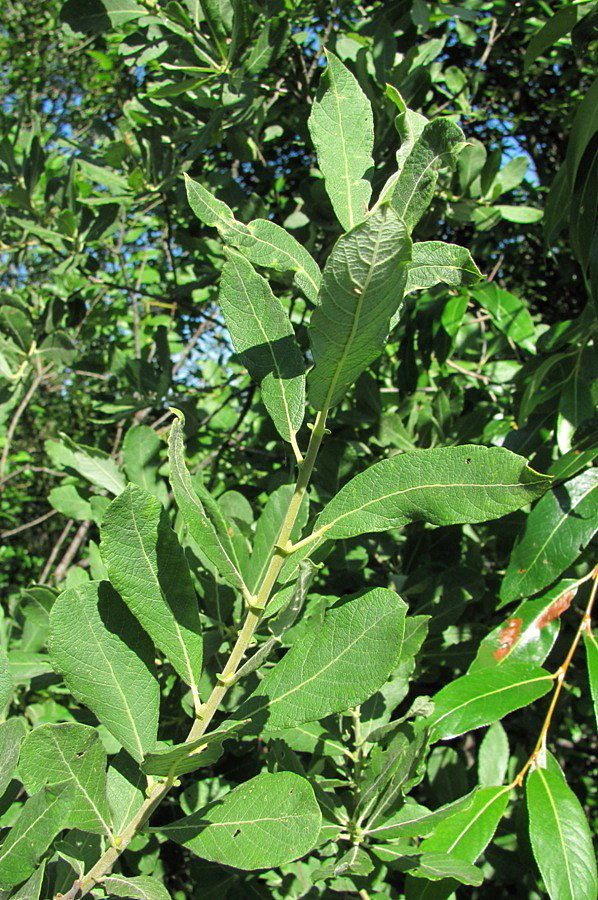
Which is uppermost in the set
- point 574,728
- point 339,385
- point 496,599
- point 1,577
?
point 339,385

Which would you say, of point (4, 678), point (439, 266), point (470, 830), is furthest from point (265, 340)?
point (470, 830)

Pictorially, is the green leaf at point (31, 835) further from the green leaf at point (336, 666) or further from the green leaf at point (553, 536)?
the green leaf at point (553, 536)

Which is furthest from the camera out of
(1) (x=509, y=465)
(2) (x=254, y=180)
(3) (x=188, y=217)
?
(2) (x=254, y=180)

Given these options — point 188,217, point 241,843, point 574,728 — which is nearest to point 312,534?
point 241,843

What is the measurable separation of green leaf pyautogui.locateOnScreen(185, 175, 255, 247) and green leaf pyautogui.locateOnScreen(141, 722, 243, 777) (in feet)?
1.71

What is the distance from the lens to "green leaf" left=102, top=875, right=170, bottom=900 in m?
0.80

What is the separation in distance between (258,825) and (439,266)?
63 cm

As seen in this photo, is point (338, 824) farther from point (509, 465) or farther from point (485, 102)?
point (485, 102)

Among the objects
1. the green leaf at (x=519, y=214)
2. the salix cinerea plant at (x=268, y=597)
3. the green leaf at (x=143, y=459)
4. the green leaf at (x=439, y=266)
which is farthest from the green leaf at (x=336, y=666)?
the green leaf at (x=519, y=214)

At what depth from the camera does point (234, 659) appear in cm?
83

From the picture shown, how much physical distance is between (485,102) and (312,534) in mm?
2077

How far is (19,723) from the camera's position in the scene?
0.81 m

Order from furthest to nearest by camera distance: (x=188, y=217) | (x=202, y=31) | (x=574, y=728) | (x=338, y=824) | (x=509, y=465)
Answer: (x=574, y=728) → (x=188, y=217) → (x=202, y=31) → (x=338, y=824) → (x=509, y=465)

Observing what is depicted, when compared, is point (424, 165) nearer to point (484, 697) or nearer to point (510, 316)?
point (484, 697)
